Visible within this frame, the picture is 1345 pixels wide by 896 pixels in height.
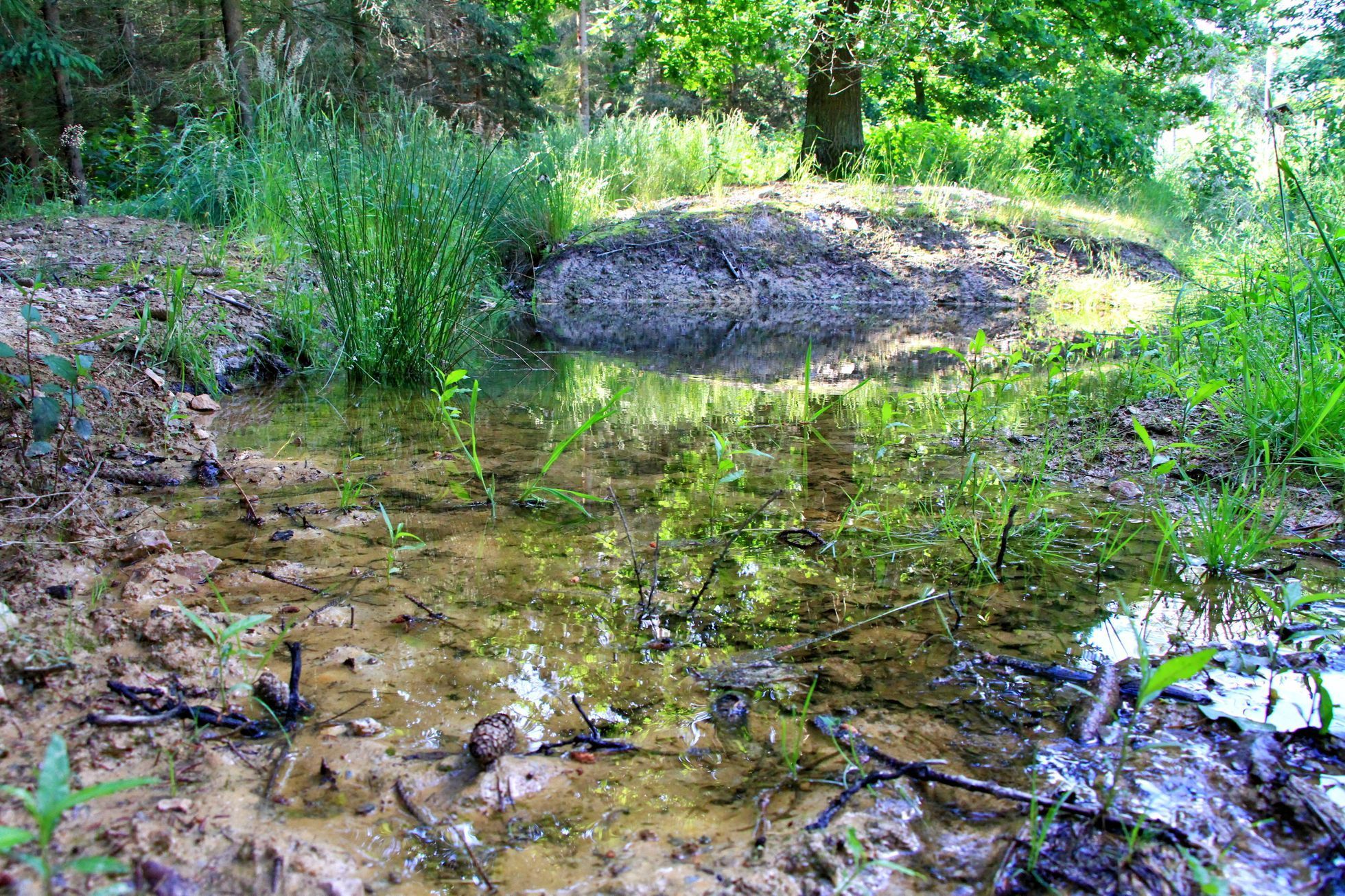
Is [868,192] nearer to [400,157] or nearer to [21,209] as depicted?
[400,157]

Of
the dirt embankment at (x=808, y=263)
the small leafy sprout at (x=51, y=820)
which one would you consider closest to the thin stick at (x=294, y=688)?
the small leafy sprout at (x=51, y=820)

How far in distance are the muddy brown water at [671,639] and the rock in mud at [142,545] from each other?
0.26 ft

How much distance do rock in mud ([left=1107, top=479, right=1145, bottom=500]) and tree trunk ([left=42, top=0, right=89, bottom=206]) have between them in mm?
8288

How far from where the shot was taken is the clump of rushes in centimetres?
331

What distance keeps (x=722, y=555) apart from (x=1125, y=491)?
1325 millimetres

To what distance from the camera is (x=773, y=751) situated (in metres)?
1.17

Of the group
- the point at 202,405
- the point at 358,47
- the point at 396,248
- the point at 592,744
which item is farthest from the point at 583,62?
the point at 592,744

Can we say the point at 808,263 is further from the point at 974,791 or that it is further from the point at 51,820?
the point at 51,820

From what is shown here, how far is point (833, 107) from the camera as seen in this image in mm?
9742

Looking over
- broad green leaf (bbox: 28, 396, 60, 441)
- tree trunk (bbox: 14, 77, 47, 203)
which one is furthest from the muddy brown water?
tree trunk (bbox: 14, 77, 47, 203)

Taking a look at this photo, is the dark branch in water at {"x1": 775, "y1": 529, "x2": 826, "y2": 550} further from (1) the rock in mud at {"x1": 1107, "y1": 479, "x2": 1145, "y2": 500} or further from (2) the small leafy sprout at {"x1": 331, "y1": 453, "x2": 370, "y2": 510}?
(2) the small leafy sprout at {"x1": 331, "y1": 453, "x2": 370, "y2": 510}

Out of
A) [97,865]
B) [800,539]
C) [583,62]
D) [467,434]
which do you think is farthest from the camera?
[583,62]

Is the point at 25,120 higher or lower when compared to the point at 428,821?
higher

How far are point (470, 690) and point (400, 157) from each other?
9.15 ft
